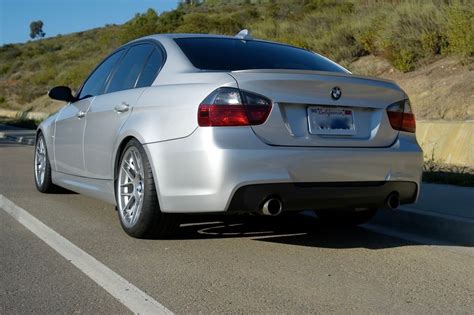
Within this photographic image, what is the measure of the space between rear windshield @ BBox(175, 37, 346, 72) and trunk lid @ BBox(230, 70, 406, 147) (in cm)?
51

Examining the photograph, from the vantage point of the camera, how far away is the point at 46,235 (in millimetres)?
5602

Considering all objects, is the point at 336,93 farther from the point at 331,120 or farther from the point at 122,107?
the point at 122,107

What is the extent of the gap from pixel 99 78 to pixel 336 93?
2884 mm

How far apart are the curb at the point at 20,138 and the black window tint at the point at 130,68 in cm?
1105

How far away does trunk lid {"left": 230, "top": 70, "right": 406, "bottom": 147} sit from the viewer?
4.65 m

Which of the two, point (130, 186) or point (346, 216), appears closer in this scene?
point (130, 186)

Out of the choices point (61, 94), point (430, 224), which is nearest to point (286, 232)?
point (430, 224)

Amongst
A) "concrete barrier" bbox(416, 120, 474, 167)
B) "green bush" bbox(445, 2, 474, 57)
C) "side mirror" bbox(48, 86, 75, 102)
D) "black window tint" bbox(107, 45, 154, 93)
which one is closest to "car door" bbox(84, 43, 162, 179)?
"black window tint" bbox(107, 45, 154, 93)

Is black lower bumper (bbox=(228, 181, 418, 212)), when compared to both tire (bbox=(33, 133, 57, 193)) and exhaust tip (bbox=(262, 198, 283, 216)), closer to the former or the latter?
exhaust tip (bbox=(262, 198, 283, 216))

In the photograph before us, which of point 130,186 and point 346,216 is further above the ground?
point 130,186

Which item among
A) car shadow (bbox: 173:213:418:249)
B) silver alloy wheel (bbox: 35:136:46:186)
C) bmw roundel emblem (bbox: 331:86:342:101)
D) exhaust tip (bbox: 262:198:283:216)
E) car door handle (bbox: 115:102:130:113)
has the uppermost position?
bmw roundel emblem (bbox: 331:86:342:101)

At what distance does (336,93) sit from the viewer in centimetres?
488

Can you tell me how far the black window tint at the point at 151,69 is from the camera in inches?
216

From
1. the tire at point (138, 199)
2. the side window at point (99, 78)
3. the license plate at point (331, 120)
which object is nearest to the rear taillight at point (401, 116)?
the license plate at point (331, 120)
